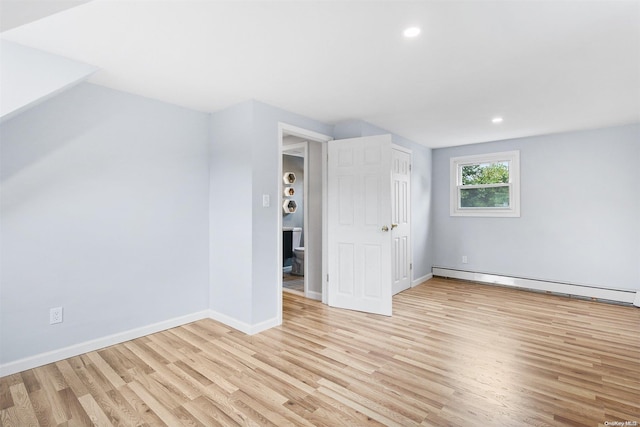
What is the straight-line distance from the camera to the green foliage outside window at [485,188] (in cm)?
512

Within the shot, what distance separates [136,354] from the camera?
107 inches

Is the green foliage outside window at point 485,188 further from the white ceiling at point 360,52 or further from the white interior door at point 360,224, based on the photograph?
the white interior door at point 360,224

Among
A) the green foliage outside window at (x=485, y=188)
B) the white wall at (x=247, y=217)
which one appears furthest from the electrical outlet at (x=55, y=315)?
→ the green foliage outside window at (x=485, y=188)

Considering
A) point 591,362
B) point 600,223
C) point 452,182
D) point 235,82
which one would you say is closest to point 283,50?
point 235,82

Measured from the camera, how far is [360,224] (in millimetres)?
3812

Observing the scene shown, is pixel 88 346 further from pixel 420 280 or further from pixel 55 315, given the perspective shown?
pixel 420 280

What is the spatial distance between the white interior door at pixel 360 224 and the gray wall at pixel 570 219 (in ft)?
8.28

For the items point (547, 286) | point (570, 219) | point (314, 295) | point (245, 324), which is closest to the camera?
point (245, 324)

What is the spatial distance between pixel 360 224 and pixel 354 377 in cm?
185

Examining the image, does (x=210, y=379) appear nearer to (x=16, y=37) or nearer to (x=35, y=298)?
(x=35, y=298)

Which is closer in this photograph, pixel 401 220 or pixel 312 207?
pixel 312 207

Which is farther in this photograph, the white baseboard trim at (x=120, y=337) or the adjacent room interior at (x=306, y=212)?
the white baseboard trim at (x=120, y=337)

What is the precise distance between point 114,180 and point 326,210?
2.34 metres

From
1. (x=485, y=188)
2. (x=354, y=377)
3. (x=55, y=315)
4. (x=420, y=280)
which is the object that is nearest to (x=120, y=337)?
(x=55, y=315)
